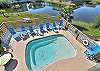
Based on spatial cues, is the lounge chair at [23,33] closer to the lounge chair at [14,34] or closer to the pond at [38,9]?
the lounge chair at [14,34]

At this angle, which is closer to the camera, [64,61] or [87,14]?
[64,61]

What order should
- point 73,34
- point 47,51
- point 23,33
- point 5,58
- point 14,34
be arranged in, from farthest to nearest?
point 73,34, point 23,33, point 14,34, point 47,51, point 5,58

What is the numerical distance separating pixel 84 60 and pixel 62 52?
3.44 metres

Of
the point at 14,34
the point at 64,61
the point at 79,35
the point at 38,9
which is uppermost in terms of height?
the point at 14,34

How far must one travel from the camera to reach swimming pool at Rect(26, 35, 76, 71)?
23.1 metres

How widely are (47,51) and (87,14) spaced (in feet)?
114

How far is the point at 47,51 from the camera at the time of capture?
25672 mm

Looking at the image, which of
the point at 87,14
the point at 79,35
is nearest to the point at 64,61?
the point at 79,35

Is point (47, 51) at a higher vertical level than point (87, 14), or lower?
higher

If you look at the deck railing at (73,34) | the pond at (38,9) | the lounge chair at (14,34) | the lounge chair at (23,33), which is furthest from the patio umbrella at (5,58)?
the pond at (38,9)

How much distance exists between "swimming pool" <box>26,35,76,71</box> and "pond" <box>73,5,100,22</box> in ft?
83.2

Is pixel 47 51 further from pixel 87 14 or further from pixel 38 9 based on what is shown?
pixel 38 9

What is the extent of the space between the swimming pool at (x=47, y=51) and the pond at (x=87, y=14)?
25.4 meters

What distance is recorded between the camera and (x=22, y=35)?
27609 millimetres
